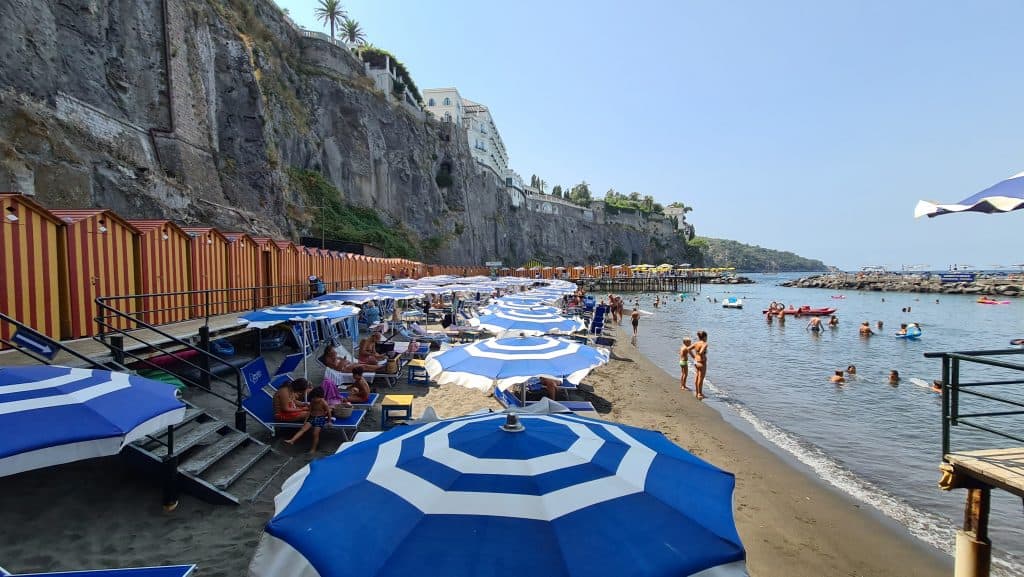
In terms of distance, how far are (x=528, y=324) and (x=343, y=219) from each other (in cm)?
3558

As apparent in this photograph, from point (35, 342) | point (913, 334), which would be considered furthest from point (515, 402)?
point (913, 334)

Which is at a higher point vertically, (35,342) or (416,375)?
(35,342)

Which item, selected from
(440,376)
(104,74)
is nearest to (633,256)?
(104,74)

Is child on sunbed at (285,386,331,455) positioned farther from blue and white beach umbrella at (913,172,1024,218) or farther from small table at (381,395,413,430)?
blue and white beach umbrella at (913,172,1024,218)

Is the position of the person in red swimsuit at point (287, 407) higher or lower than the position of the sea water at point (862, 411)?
higher

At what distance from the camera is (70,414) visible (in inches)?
111

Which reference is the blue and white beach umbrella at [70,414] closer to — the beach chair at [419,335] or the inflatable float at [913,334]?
the beach chair at [419,335]

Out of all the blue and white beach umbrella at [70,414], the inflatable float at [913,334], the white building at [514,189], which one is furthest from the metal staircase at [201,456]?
the white building at [514,189]

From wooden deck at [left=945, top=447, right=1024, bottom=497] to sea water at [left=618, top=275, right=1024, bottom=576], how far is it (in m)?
3.22

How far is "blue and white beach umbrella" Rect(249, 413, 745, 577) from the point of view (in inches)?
75.6

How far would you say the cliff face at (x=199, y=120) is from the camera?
16.0 meters

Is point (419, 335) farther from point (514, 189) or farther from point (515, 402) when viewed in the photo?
point (514, 189)

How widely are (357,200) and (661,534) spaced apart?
47.8 m

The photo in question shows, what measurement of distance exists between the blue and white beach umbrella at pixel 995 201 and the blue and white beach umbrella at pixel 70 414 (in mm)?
6372
